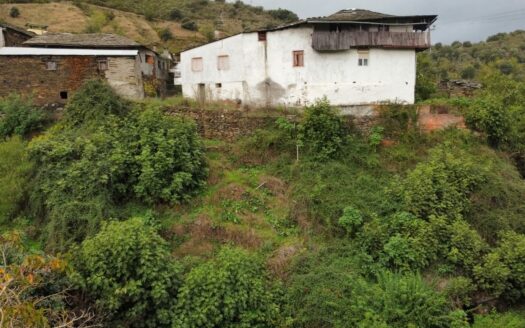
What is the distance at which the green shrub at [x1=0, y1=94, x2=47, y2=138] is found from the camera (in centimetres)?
1734

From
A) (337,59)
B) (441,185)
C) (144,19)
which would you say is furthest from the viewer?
(144,19)

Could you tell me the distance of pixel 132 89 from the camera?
20766mm

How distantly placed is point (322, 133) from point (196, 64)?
32.0ft

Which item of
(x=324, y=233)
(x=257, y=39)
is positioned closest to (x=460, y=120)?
(x=324, y=233)

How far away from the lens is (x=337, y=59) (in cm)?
1916

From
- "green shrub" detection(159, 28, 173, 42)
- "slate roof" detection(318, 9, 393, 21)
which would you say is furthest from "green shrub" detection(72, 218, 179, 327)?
"green shrub" detection(159, 28, 173, 42)

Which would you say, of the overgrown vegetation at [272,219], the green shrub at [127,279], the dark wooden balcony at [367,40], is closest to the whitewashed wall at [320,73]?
the dark wooden balcony at [367,40]

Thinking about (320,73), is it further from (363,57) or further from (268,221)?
(268,221)

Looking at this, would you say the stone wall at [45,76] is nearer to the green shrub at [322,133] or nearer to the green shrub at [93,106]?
the green shrub at [93,106]

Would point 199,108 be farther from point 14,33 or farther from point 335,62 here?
point 14,33

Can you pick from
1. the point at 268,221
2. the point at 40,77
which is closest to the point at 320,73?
the point at 268,221

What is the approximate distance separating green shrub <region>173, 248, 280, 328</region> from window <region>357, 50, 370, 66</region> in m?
12.5

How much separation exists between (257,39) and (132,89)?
7114mm

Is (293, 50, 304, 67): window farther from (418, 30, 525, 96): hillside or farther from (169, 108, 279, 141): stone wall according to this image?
(418, 30, 525, 96): hillside
